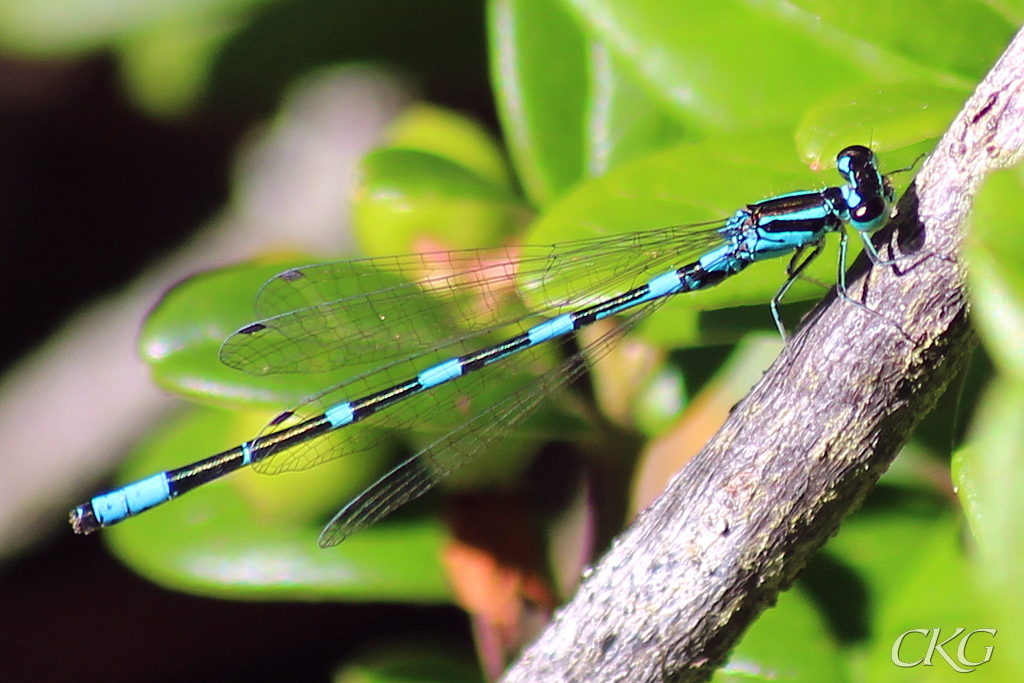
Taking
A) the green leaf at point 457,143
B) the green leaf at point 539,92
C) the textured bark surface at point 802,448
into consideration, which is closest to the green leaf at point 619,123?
the green leaf at point 539,92

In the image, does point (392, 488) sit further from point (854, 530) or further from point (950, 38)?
point (950, 38)

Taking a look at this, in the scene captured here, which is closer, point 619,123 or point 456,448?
point 456,448

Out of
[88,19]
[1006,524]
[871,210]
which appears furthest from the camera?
[88,19]

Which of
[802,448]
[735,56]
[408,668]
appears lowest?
[802,448]

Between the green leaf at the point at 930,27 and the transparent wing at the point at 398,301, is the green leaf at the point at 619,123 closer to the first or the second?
the transparent wing at the point at 398,301

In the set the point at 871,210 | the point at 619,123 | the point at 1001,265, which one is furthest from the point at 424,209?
the point at 1001,265

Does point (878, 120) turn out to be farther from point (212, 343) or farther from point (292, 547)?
point (292, 547)

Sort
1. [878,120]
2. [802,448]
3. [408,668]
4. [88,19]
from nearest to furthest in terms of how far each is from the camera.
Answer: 1. [802,448]
2. [878,120]
3. [408,668]
4. [88,19]
